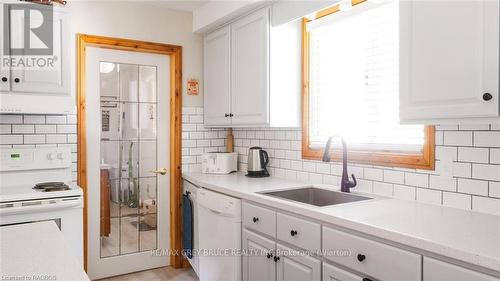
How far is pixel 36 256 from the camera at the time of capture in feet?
3.98

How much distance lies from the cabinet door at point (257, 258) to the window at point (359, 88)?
Answer: 82cm

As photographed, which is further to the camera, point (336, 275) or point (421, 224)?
point (336, 275)

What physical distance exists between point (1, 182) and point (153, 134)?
1.26 metres

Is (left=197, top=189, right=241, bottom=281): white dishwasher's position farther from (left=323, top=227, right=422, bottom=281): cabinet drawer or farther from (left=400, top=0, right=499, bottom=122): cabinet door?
(left=400, top=0, right=499, bottom=122): cabinet door

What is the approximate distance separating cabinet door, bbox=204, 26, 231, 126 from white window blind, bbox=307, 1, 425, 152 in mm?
802

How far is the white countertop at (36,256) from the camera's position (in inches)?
41.4

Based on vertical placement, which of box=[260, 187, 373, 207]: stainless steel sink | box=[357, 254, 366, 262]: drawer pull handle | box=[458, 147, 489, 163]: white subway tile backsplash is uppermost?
box=[458, 147, 489, 163]: white subway tile backsplash

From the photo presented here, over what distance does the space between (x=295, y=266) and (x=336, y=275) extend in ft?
1.00

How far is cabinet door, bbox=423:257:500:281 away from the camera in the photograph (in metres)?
1.28

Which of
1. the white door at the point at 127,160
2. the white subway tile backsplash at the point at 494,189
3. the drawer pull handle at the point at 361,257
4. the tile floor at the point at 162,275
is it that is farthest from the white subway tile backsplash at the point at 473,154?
the white door at the point at 127,160

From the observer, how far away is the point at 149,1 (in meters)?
3.44

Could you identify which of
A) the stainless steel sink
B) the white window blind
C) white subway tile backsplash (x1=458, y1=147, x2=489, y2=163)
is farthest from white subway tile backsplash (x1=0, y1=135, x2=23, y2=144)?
white subway tile backsplash (x1=458, y1=147, x2=489, y2=163)

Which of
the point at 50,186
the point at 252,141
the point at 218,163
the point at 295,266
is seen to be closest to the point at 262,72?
the point at 252,141

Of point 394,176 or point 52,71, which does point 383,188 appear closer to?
point 394,176
